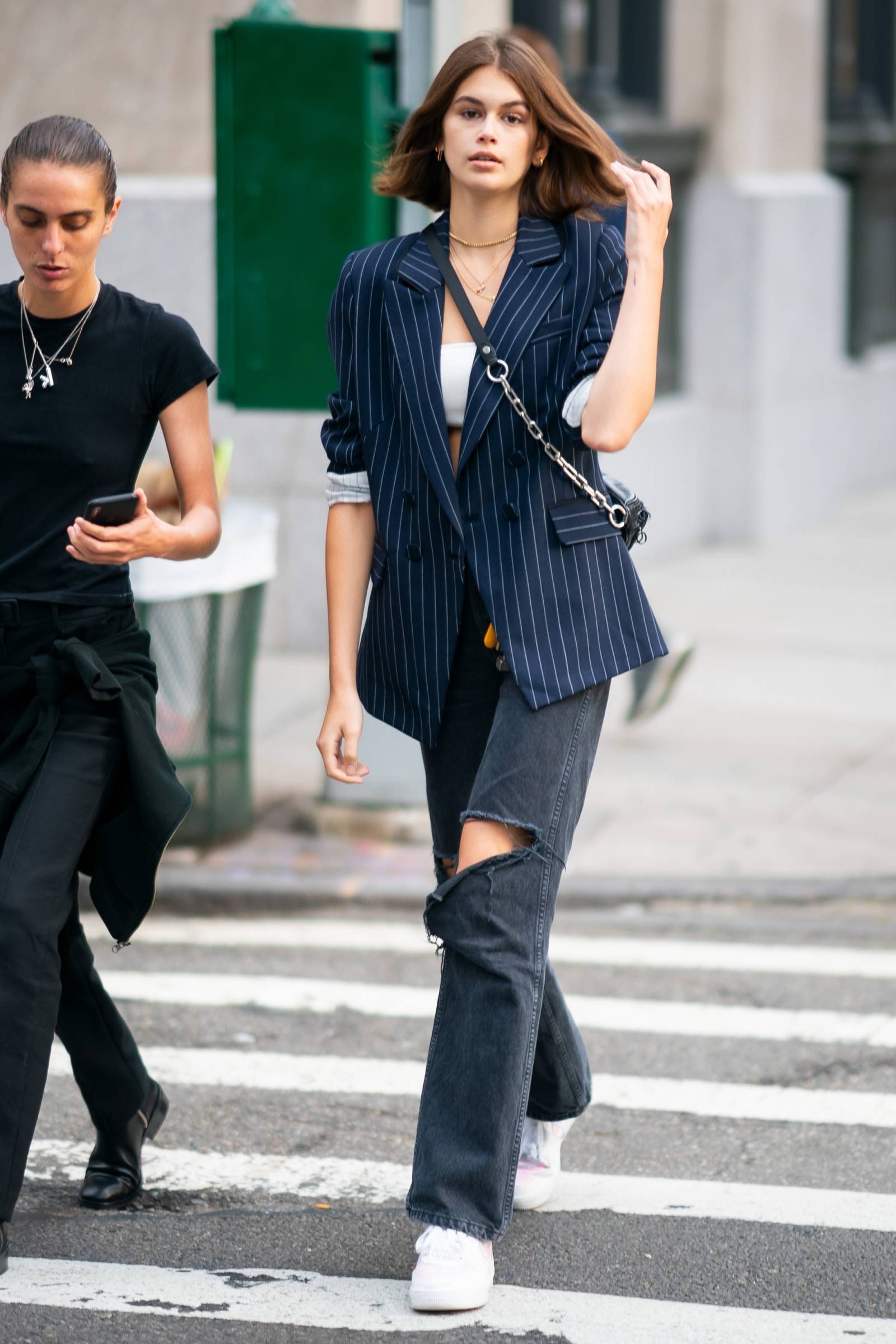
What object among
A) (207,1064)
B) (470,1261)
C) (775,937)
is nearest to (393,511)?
(470,1261)

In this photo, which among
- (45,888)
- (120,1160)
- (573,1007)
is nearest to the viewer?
(45,888)

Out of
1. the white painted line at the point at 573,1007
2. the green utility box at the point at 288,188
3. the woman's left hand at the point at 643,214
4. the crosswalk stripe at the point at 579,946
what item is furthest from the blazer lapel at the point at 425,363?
the green utility box at the point at 288,188

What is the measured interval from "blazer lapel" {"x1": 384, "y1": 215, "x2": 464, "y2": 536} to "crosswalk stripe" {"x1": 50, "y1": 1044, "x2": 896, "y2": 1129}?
183cm

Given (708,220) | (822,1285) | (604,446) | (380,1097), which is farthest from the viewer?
(708,220)

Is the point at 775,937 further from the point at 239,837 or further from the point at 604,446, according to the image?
the point at 604,446

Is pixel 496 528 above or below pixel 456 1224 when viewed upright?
above

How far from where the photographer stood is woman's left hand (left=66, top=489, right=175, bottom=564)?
3.35 meters

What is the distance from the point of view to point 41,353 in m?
3.60

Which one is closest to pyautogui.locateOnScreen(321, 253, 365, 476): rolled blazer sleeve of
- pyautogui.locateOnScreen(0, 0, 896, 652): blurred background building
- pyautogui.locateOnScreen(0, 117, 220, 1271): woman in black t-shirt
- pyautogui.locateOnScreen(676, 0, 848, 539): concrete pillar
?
pyautogui.locateOnScreen(0, 117, 220, 1271): woman in black t-shirt

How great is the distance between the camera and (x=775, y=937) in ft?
20.2

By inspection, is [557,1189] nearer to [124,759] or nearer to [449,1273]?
[449,1273]

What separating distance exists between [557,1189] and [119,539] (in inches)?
64.7

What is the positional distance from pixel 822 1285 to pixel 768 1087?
1.24m

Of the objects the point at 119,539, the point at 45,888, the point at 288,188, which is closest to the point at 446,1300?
the point at 45,888
